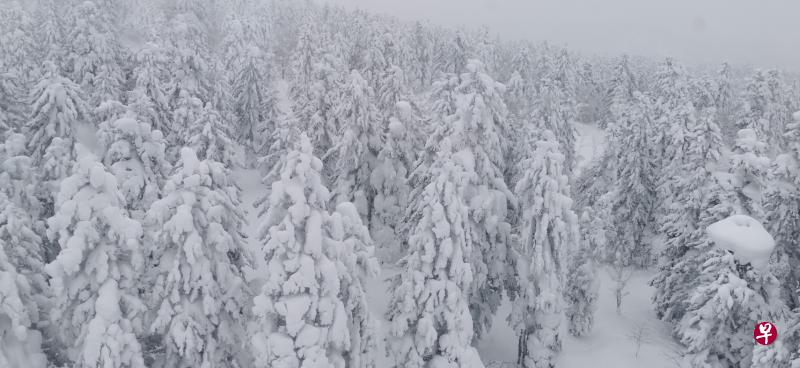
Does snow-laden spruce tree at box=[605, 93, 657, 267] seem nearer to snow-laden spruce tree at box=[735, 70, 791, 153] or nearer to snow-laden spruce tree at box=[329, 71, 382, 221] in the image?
snow-laden spruce tree at box=[735, 70, 791, 153]

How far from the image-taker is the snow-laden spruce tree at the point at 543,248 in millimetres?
21719

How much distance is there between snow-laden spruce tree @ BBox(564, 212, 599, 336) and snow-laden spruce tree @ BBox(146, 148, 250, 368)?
695 inches

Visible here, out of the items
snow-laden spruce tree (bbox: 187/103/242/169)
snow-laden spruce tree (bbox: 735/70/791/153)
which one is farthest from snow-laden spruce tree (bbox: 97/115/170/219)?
snow-laden spruce tree (bbox: 735/70/791/153)

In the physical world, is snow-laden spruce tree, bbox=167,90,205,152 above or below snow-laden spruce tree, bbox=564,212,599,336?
above

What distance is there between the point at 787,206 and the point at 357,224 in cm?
1717

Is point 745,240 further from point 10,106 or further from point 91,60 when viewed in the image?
point 91,60

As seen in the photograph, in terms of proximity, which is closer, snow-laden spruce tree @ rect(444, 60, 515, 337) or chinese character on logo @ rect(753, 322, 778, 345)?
chinese character on logo @ rect(753, 322, 778, 345)

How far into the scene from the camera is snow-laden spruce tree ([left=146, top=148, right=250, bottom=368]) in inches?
563

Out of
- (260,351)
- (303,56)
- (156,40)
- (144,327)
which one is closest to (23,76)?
(156,40)

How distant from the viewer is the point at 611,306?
34.2 m

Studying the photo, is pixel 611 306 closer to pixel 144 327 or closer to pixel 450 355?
Answer: pixel 450 355

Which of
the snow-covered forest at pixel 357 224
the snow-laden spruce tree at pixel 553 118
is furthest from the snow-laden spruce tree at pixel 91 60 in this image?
the snow-laden spruce tree at pixel 553 118

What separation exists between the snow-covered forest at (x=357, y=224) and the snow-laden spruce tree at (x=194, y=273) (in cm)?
6

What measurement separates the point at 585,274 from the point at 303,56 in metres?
26.8
